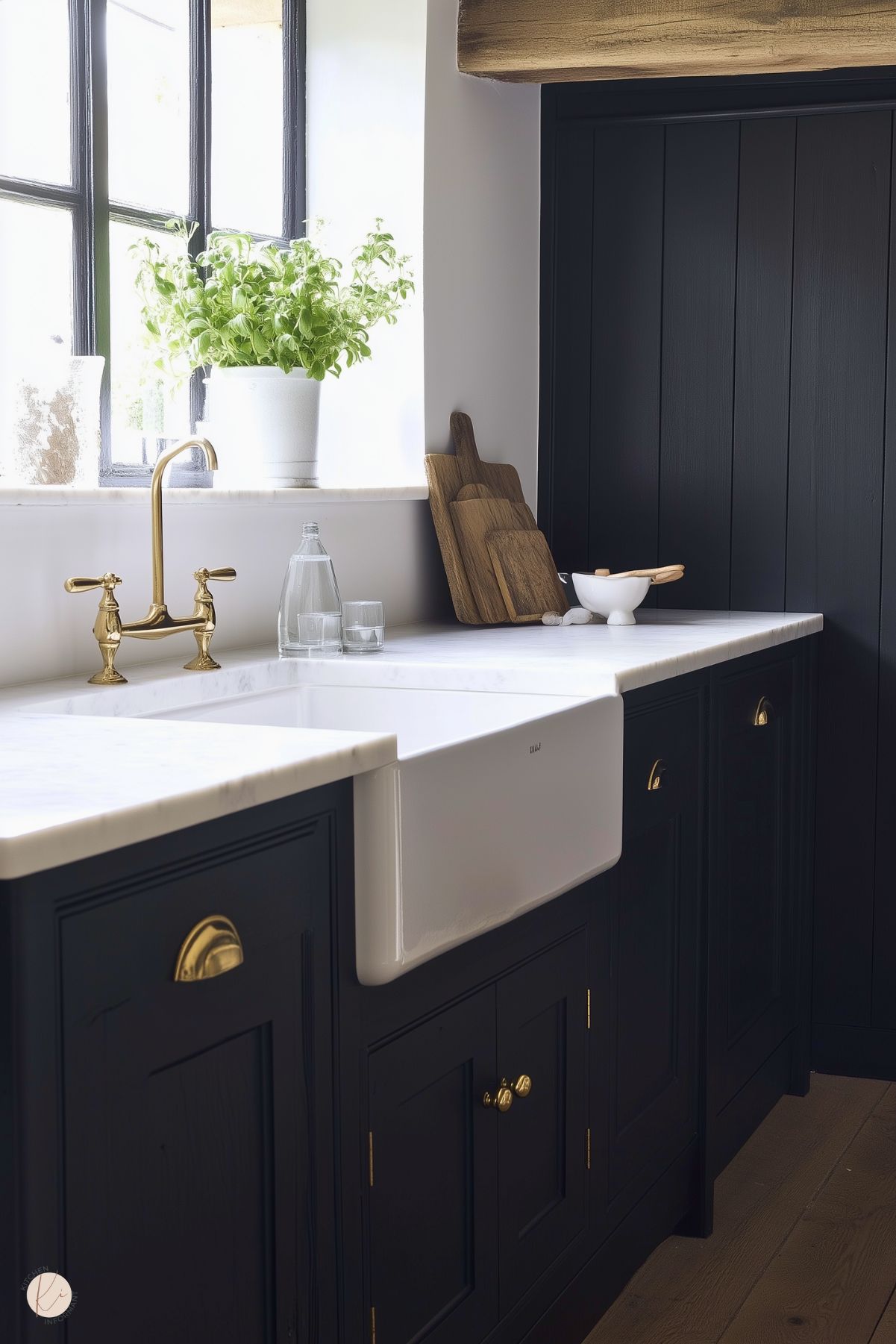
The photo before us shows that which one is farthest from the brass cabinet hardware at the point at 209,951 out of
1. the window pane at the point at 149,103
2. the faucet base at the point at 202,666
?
the window pane at the point at 149,103

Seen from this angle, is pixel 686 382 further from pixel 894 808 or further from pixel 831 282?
pixel 894 808

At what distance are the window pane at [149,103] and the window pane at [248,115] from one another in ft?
0.29

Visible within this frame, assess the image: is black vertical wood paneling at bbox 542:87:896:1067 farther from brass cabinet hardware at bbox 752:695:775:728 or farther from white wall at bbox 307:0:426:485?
white wall at bbox 307:0:426:485

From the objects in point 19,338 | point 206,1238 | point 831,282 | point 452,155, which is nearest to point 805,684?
point 831,282

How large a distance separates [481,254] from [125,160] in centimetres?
86

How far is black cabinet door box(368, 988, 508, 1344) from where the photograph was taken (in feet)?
5.09

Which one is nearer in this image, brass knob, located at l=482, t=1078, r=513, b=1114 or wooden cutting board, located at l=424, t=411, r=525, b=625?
brass knob, located at l=482, t=1078, r=513, b=1114

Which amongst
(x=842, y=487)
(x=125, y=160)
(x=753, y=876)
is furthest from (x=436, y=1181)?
(x=842, y=487)

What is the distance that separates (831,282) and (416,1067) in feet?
7.03

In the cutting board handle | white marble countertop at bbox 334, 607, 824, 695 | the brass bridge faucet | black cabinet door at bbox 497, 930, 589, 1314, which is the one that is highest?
the cutting board handle

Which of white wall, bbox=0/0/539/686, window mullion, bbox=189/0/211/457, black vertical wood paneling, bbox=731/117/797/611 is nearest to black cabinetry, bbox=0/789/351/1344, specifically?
white wall, bbox=0/0/539/686

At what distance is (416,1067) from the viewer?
1617mm

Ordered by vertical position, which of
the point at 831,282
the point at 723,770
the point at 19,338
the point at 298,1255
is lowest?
the point at 298,1255

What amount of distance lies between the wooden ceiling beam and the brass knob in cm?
199
